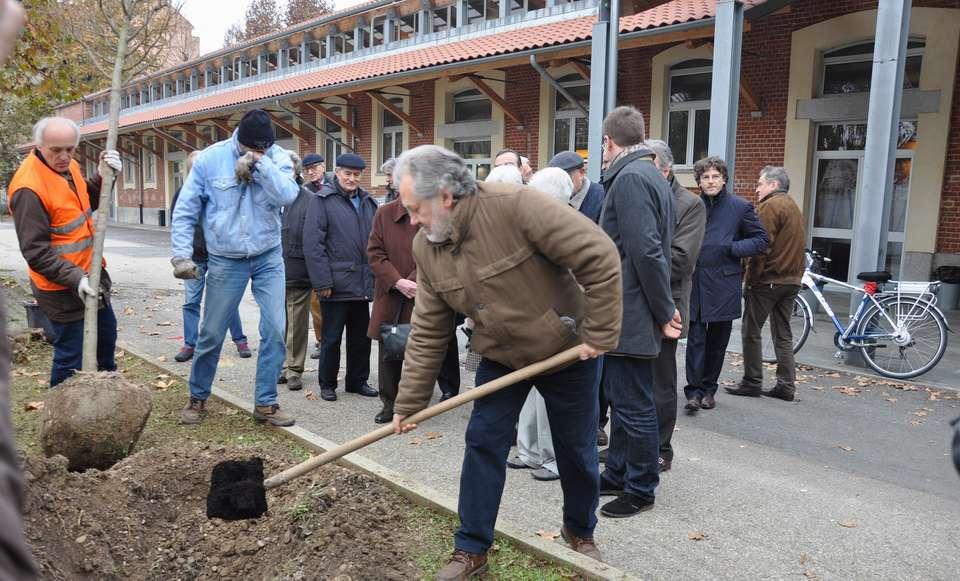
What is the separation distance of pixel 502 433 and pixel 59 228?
344 centimetres

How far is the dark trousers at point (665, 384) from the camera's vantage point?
4.36m

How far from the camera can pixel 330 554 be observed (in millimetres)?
3262

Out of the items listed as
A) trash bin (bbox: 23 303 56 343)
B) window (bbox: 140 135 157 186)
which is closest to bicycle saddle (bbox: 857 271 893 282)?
trash bin (bbox: 23 303 56 343)

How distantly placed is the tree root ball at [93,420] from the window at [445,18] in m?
19.7

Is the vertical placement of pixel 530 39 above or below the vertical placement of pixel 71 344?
above

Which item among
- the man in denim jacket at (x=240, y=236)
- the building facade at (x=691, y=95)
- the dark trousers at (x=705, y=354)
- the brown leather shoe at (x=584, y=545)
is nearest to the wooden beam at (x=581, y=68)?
the building facade at (x=691, y=95)

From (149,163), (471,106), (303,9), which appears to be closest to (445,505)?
(471,106)

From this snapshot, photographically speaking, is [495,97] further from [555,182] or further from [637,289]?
[637,289]

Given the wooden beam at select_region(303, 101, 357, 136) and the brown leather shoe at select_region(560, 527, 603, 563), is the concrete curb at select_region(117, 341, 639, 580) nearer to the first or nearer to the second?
the brown leather shoe at select_region(560, 527, 603, 563)

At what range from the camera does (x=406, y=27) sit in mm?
24344

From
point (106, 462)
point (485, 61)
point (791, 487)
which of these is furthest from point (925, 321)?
point (485, 61)

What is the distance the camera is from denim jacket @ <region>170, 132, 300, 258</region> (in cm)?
507

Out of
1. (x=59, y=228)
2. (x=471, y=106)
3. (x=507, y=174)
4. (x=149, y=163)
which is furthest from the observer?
(x=149, y=163)

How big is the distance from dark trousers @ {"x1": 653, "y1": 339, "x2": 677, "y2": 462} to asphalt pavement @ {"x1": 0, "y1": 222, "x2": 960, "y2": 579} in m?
0.41
